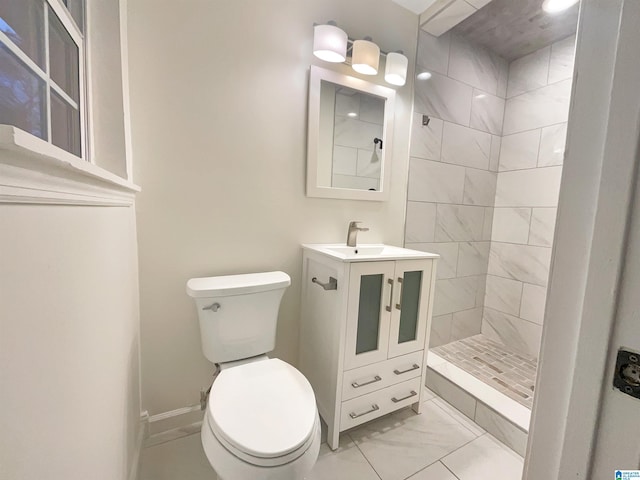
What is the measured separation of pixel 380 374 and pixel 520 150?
208 cm

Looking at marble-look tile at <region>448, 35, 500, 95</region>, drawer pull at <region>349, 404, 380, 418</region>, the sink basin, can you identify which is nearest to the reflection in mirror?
the sink basin

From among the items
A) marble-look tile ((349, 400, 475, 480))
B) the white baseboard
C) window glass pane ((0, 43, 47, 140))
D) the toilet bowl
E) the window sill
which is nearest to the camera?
the window sill

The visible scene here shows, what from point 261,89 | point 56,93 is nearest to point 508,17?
point 261,89

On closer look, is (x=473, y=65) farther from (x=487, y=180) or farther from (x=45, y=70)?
(x=45, y=70)

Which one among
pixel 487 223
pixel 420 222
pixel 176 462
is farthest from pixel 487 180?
pixel 176 462

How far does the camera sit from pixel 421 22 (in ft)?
5.78

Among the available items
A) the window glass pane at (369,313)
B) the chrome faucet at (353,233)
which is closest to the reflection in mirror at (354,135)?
the chrome faucet at (353,233)

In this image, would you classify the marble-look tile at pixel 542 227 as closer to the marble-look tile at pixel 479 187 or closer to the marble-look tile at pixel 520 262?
the marble-look tile at pixel 520 262

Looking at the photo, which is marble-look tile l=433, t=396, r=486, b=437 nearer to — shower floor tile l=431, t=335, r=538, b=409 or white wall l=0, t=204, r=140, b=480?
shower floor tile l=431, t=335, r=538, b=409

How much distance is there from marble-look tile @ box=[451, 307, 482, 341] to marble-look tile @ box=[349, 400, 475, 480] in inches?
32.0

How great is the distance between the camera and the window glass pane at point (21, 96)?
0.59m

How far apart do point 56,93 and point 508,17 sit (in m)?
2.47

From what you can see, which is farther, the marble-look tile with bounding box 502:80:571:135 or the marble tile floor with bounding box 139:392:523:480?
the marble-look tile with bounding box 502:80:571:135

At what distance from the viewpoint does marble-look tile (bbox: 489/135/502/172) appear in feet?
7.29
